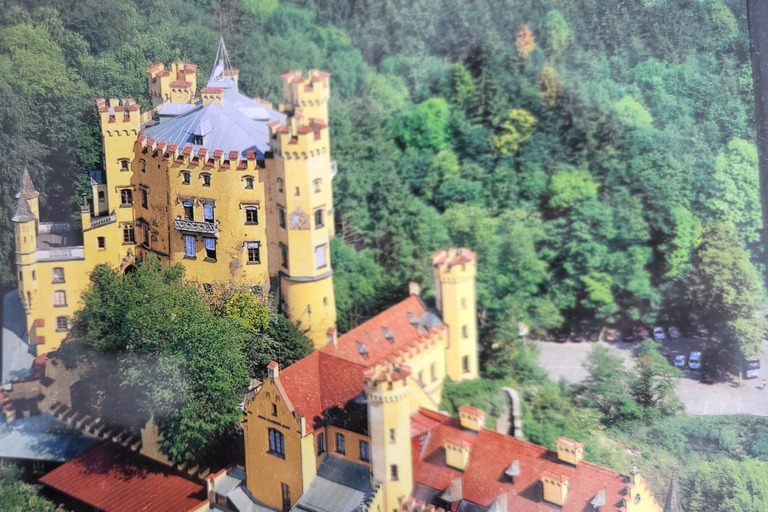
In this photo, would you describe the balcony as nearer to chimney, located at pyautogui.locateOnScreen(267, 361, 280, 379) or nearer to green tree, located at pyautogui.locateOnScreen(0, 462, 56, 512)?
chimney, located at pyautogui.locateOnScreen(267, 361, 280, 379)

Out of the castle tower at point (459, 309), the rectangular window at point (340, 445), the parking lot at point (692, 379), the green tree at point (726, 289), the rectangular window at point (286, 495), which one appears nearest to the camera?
the rectangular window at point (340, 445)

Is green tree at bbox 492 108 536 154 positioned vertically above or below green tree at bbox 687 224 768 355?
above

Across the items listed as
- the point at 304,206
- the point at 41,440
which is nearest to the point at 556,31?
the point at 304,206

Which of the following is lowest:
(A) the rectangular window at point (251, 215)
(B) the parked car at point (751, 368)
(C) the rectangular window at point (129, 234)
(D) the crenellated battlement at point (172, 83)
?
(B) the parked car at point (751, 368)

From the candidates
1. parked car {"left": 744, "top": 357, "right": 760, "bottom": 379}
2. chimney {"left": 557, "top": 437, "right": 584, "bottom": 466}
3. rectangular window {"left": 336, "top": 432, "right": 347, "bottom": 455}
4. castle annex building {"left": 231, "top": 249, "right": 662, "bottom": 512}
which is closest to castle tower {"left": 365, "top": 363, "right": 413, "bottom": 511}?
castle annex building {"left": 231, "top": 249, "right": 662, "bottom": 512}

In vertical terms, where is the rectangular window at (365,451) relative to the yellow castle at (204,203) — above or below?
below

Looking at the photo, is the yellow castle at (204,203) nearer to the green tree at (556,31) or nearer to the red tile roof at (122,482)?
the red tile roof at (122,482)

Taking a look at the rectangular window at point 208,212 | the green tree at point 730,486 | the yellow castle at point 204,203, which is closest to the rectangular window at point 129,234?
the yellow castle at point 204,203
